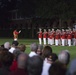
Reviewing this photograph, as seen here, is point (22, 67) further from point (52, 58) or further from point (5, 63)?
point (52, 58)

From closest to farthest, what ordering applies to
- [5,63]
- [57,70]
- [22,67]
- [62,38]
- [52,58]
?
[57,70], [22,67], [5,63], [52,58], [62,38]

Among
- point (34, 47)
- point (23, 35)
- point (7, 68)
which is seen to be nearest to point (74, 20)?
point (23, 35)

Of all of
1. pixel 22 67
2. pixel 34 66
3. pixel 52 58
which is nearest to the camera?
pixel 34 66

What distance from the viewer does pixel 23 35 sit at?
69.9m

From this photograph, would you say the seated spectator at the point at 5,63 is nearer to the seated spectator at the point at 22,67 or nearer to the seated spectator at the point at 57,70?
the seated spectator at the point at 22,67

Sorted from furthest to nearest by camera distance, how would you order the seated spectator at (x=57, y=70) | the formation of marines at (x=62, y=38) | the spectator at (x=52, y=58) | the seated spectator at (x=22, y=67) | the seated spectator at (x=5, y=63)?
the formation of marines at (x=62, y=38) < the spectator at (x=52, y=58) < the seated spectator at (x=5, y=63) < the seated spectator at (x=22, y=67) < the seated spectator at (x=57, y=70)

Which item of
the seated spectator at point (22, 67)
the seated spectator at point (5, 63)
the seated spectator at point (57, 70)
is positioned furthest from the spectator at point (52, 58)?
the seated spectator at point (57, 70)

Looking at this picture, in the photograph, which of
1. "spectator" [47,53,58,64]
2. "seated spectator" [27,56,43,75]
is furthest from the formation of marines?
"seated spectator" [27,56,43,75]

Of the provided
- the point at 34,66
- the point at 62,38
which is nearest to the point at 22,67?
the point at 34,66

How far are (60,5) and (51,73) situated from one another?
51702 mm

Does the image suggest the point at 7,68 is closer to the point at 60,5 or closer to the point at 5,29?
the point at 60,5

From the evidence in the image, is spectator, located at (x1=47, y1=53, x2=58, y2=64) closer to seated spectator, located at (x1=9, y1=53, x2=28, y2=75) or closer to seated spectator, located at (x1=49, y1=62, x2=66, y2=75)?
seated spectator, located at (x1=9, y1=53, x2=28, y2=75)

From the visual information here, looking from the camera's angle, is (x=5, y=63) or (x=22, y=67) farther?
(x=5, y=63)

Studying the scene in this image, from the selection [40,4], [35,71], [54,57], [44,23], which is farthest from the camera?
[44,23]
